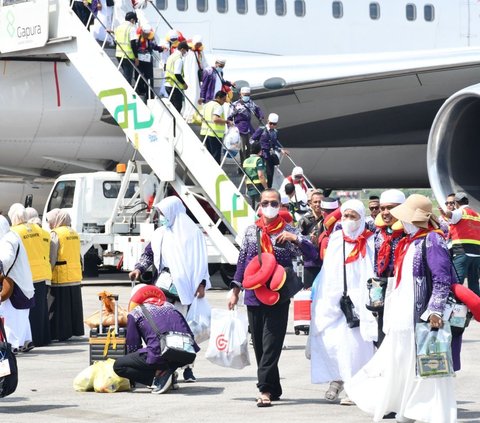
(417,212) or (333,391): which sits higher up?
(417,212)

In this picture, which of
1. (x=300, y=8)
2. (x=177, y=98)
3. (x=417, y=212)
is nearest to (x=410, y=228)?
(x=417, y=212)

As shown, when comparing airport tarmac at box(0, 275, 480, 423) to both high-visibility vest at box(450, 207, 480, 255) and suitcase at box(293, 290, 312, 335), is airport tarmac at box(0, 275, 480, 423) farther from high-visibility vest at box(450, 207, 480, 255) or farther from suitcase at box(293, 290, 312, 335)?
high-visibility vest at box(450, 207, 480, 255)

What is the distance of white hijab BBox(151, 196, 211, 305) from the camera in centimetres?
973

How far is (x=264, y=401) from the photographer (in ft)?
28.3

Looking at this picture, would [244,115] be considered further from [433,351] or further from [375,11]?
[433,351]

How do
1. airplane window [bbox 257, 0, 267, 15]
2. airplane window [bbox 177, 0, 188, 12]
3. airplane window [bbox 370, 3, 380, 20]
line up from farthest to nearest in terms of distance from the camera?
airplane window [bbox 370, 3, 380, 20] < airplane window [bbox 257, 0, 267, 15] < airplane window [bbox 177, 0, 188, 12]

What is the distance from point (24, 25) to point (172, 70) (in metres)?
2.44

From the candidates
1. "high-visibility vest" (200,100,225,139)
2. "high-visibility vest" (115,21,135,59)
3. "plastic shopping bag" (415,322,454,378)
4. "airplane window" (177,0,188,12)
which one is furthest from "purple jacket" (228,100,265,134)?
"plastic shopping bag" (415,322,454,378)

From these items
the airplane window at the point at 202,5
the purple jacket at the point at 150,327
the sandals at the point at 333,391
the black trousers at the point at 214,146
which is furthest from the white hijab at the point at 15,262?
the airplane window at the point at 202,5

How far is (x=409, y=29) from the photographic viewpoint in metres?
26.0

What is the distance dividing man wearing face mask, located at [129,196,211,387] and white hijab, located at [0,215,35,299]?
118 cm

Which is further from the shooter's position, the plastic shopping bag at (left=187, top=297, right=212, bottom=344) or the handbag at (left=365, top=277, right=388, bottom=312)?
the plastic shopping bag at (left=187, top=297, right=212, bottom=344)

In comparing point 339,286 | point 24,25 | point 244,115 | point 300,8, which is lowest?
point 339,286

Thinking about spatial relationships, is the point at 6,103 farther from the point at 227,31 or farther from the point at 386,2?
the point at 386,2
